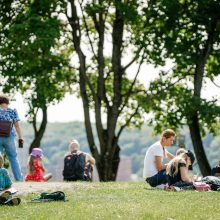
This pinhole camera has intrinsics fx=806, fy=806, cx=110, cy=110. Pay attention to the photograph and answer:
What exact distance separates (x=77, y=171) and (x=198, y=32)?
38.2 feet

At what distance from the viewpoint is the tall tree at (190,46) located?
95.1 ft

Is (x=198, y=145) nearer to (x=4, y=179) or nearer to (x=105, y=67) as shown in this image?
(x=105, y=67)

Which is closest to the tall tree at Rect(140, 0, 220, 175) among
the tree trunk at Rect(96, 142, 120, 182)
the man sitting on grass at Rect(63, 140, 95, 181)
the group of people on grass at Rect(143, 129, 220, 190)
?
the tree trunk at Rect(96, 142, 120, 182)

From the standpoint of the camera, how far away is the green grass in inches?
456

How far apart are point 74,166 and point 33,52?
10.0 metres

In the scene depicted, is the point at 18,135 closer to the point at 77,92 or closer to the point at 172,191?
the point at 172,191

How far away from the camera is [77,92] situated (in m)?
36.2

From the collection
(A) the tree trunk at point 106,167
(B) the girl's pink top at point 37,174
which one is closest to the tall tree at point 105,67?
(A) the tree trunk at point 106,167

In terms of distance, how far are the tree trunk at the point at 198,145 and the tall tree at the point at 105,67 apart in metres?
3.04

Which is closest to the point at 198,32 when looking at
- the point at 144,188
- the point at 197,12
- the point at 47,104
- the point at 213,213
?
the point at 197,12

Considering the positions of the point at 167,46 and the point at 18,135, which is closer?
the point at 18,135

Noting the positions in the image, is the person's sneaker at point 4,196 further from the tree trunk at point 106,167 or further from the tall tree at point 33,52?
the tree trunk at point 106,167

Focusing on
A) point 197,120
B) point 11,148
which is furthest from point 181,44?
point 11,148

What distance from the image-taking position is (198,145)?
2970 cm
